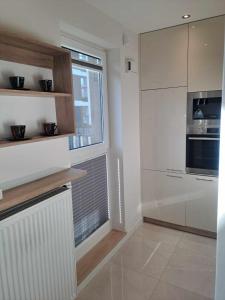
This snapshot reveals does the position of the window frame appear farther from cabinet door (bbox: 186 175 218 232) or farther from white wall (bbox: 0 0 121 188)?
cabinet door (bbox: 186 175 218 232)

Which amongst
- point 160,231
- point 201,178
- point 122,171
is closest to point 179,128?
point 201,178

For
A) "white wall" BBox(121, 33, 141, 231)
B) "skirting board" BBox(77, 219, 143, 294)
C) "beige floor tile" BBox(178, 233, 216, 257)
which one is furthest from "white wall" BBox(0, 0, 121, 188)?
"beige floor tile" BBox(178, 233, 216, 257)

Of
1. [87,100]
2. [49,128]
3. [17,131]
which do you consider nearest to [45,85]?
[49,128]

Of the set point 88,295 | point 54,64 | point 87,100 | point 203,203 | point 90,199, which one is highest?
point 54,64

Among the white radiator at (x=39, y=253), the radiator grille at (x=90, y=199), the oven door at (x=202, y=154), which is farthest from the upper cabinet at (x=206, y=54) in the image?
the white radiator at (x=39, y=253)

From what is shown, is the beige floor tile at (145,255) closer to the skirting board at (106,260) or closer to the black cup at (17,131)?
the skirting board at (106,260)

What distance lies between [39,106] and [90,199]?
1211mm

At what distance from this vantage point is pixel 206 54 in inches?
93.5

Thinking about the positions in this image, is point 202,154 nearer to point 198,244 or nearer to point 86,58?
point 198,244

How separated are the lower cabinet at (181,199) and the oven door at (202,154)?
91 mm

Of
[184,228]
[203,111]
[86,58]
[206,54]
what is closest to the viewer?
[86,58]

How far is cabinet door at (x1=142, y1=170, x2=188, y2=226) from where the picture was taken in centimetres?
275

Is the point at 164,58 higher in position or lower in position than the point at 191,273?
higher

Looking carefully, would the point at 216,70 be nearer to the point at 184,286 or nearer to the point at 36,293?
the point at 184,286
